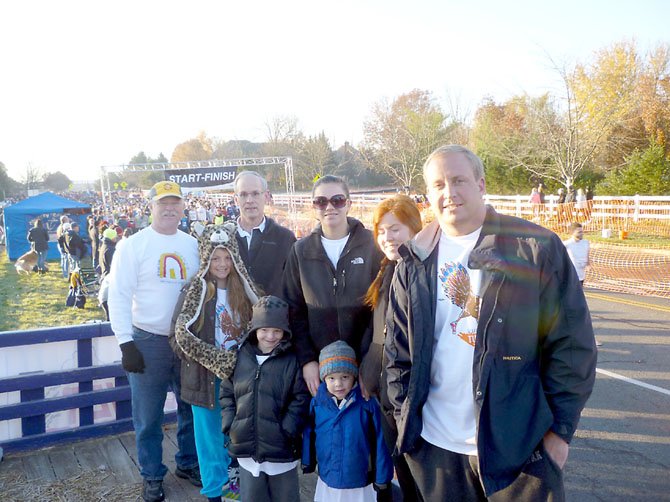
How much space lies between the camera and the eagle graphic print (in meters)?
2.06

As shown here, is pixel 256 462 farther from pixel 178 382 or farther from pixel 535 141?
pixel 535 141

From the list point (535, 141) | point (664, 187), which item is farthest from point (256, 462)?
point (535, 141)

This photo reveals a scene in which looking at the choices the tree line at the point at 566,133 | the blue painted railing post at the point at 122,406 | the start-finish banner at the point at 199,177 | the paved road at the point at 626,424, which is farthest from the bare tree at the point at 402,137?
the blue painted railing post at the point at 122,406

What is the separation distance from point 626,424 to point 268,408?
142 inches

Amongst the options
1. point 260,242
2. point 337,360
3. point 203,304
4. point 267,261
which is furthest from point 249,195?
point 337,360

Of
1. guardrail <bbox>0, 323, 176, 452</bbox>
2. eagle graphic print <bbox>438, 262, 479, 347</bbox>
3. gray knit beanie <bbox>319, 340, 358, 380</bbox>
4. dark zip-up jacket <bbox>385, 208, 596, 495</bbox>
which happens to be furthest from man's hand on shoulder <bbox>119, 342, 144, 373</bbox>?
dark zip-up jacket <bbox>385, 208, 596, 495</bbox>

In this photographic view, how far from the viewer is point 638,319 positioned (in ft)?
28.8

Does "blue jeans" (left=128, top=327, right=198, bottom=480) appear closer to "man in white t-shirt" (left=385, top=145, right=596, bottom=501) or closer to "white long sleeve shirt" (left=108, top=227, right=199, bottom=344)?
"white long sleeve shirt" (left=108, top=227, right=199, bottom=344)

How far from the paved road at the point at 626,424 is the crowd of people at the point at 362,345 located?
1931 millimetres

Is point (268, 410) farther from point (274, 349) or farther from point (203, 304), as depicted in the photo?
point (203, 304)

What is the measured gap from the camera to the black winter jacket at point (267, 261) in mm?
3740

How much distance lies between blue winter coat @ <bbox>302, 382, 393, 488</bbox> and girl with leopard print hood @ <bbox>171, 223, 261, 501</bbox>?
2.46 ft

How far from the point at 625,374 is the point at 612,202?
16520 mm

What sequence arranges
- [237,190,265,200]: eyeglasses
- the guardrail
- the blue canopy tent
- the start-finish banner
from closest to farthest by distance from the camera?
[237,190,265,200]: eyeglasses < the guardrail < the start-finish banner < the blue canopy tent
